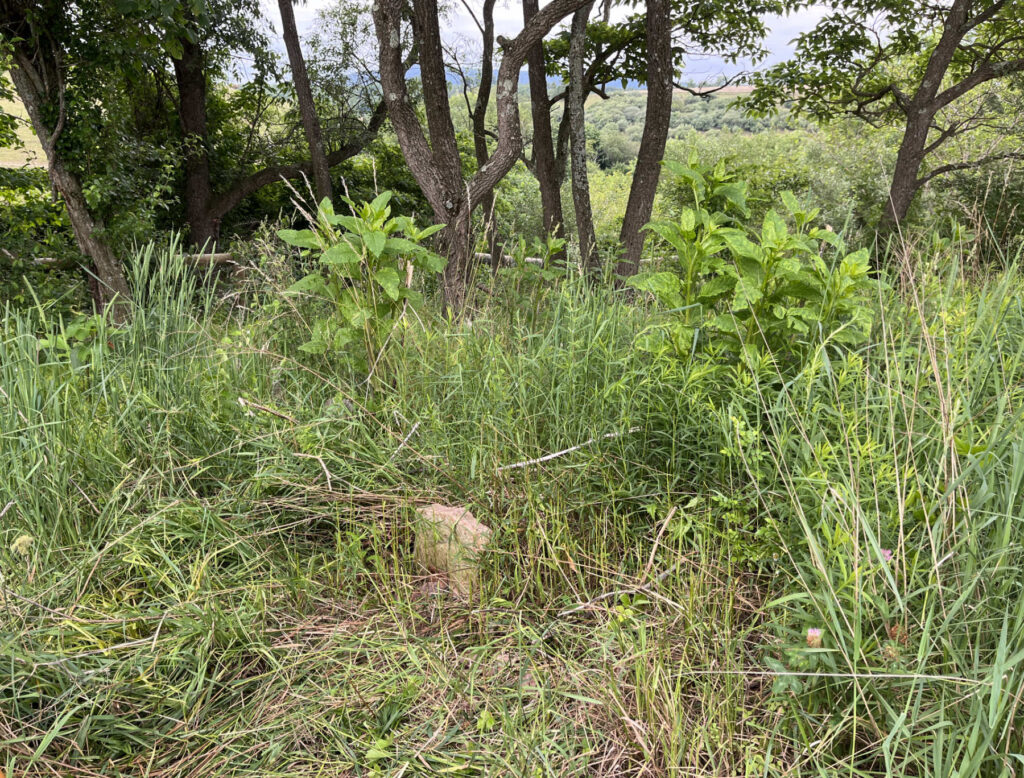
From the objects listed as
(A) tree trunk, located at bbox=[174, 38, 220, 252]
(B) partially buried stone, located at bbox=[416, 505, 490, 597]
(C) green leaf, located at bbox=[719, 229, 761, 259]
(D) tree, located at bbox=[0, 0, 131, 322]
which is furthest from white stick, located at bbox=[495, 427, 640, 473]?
(A) tree trunk, located at bbox=[174, 38, 220, 252]

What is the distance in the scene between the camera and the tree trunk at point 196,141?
1054cm

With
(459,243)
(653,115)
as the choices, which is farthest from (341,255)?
(653,115)

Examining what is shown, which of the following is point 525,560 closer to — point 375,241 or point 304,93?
point 375,241

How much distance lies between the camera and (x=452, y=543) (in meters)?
1.99

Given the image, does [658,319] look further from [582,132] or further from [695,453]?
[582,132]

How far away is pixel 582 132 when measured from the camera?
281 inches

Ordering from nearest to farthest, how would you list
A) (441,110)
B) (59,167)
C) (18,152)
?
1. (441,110)
2. (59,167)
3. (18,152)

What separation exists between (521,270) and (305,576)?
2.17m

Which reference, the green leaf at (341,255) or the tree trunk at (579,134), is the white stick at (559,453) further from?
the tree trunk at (579,134)

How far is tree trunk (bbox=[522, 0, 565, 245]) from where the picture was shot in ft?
26.7

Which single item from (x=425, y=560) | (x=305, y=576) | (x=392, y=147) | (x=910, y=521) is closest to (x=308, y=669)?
(x=305, y=576)

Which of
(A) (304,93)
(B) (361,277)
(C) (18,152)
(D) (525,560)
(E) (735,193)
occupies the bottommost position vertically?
(D) (525,560)

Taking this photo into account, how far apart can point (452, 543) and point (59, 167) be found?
7.03 metres

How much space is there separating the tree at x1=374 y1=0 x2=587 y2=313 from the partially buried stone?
316 centimetres
